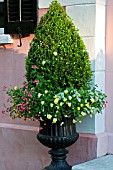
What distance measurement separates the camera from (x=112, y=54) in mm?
4219

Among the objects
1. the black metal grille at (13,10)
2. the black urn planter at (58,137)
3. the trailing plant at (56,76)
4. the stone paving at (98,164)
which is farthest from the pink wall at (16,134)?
the trailing plant at (56,76)

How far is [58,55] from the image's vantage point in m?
3.62

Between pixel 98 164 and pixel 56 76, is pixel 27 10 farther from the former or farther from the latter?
pixel 98 164

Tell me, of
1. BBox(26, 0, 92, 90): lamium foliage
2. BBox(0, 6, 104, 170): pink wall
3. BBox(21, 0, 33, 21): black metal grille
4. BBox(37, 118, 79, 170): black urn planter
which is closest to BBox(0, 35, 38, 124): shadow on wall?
BBox(0, 6, 104, 170): pink wall

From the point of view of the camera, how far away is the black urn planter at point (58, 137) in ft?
12.1

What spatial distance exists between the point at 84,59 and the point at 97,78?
1.62 ft

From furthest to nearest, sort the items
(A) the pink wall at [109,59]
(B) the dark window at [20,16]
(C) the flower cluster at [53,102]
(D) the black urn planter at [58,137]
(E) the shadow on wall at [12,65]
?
(E) the shadow on wall at [12,65], (B) the dark window at [20,16], (A) the pink wall at [109,59], (D) the black urn planter at [58,137], (C) the flower cluster at [53,102]

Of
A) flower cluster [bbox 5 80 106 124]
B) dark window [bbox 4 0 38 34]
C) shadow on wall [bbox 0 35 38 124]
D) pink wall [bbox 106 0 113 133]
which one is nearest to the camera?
flower cluster [bbox 5 80 106 124]

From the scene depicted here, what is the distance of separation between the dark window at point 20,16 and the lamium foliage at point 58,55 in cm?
80

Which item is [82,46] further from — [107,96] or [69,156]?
[69,156]

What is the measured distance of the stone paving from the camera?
3738 mm

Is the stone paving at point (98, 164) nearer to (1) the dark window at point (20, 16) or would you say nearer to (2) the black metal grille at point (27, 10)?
(1) the dark window at point (20, 16)

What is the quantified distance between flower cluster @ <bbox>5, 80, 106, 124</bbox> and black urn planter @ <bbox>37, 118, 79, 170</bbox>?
93 millimetres

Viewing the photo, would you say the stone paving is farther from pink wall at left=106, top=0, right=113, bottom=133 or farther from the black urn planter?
pink wall at left=106, top=0, right=113, bottom=133
